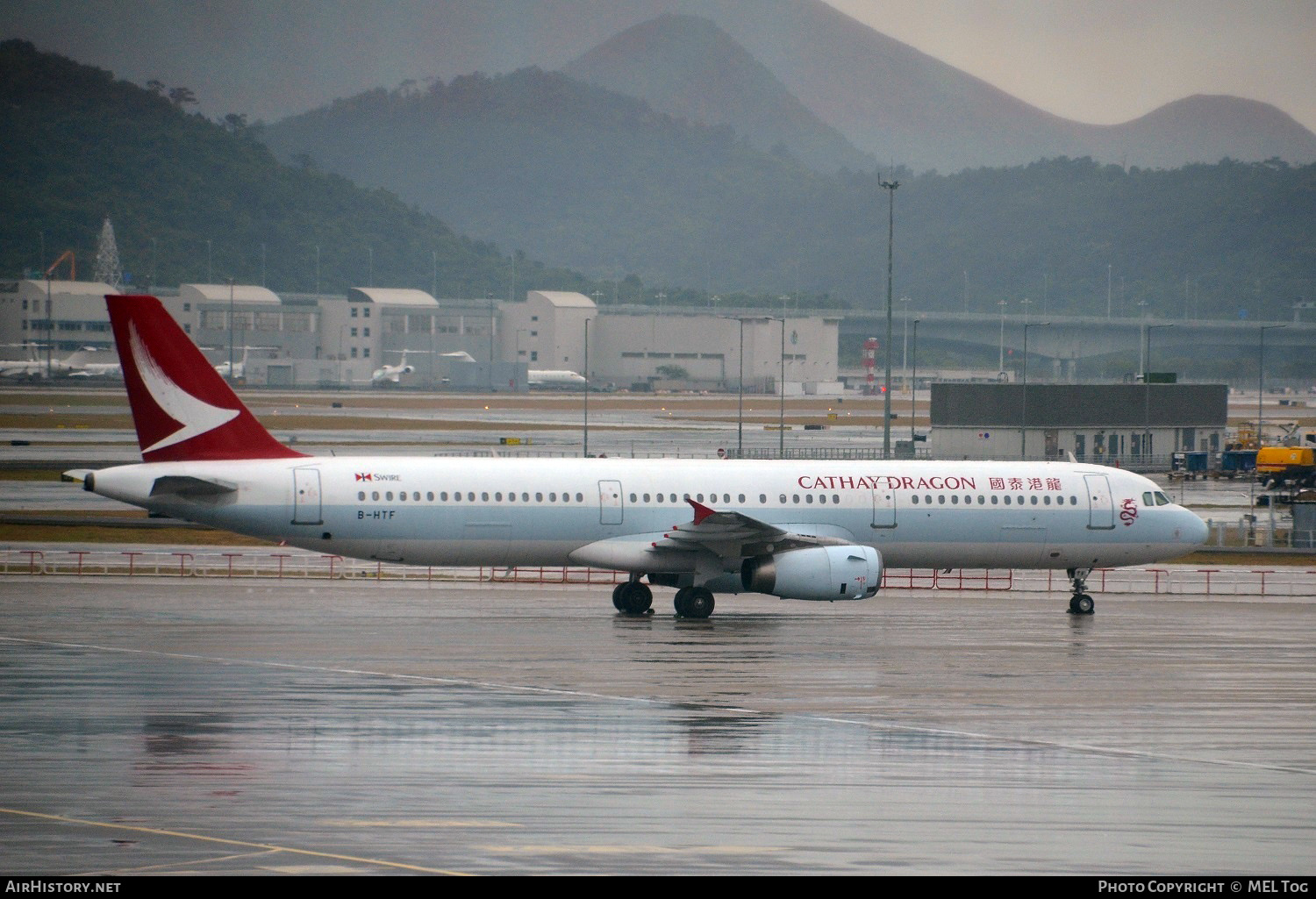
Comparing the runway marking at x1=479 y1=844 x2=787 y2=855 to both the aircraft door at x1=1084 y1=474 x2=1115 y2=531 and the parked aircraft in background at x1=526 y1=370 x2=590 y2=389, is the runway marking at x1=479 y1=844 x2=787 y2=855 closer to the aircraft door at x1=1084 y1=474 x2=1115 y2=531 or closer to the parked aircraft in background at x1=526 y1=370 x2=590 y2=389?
the aircraft door at x1=1084 y1=474 x2=1115 y2=531

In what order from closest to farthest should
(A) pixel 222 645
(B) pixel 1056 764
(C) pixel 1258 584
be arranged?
(B) pixel 1056 764, (A) pixel 222 645, (C) pixel 1258 584

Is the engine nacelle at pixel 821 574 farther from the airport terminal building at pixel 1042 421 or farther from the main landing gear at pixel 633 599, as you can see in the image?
the airport terminal building at pixel 1042 421

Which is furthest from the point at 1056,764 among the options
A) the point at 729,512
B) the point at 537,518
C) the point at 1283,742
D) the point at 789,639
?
the point at 537,518

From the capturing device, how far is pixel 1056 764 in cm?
2155

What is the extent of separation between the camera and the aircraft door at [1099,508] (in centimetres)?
4056

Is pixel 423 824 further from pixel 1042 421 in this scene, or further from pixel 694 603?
pixel 1042 421

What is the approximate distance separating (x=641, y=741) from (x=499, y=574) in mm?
26051

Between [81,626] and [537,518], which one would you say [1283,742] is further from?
[81,626]

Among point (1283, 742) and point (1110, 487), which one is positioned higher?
point (1110, 487)

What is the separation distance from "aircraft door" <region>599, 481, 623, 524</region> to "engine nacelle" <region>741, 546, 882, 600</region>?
3695 mm

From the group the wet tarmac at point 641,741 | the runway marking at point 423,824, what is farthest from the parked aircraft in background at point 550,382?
the runway marking at point 423,824

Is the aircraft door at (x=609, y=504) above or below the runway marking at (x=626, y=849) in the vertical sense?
above

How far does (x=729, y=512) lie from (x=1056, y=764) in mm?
15247

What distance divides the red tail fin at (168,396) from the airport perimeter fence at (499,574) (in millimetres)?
8037
